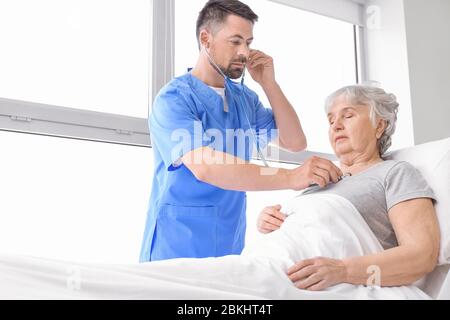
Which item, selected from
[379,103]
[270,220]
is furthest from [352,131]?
[270,220]

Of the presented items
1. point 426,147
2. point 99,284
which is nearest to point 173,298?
point 99,284

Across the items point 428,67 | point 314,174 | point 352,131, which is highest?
point 428,67

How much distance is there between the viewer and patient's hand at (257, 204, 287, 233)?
1.43 metres

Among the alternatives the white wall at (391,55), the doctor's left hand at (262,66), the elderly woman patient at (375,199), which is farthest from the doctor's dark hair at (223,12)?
the white wall at (391,55)

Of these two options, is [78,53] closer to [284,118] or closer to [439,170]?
Result: [284,118]

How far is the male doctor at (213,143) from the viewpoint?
147cm

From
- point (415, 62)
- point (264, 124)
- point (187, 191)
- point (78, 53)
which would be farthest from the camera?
point (415, 62)

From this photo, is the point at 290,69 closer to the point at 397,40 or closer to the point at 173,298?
the point at 397,40

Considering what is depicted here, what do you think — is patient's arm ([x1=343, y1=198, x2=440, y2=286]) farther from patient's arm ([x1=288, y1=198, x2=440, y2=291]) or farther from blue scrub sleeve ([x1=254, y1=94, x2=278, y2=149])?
blue scrub sleeve ([x1=254, y1=94, x2=278, y2=149])

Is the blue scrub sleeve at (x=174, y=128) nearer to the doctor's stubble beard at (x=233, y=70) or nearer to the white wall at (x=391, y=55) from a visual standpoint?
the doctor's stubble beard at (x=233, y=70)

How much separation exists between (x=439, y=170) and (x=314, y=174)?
0.31 m

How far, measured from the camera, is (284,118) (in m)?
1.83

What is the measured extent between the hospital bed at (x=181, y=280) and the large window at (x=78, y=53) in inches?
46.1

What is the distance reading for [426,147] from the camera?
1.51 meters
